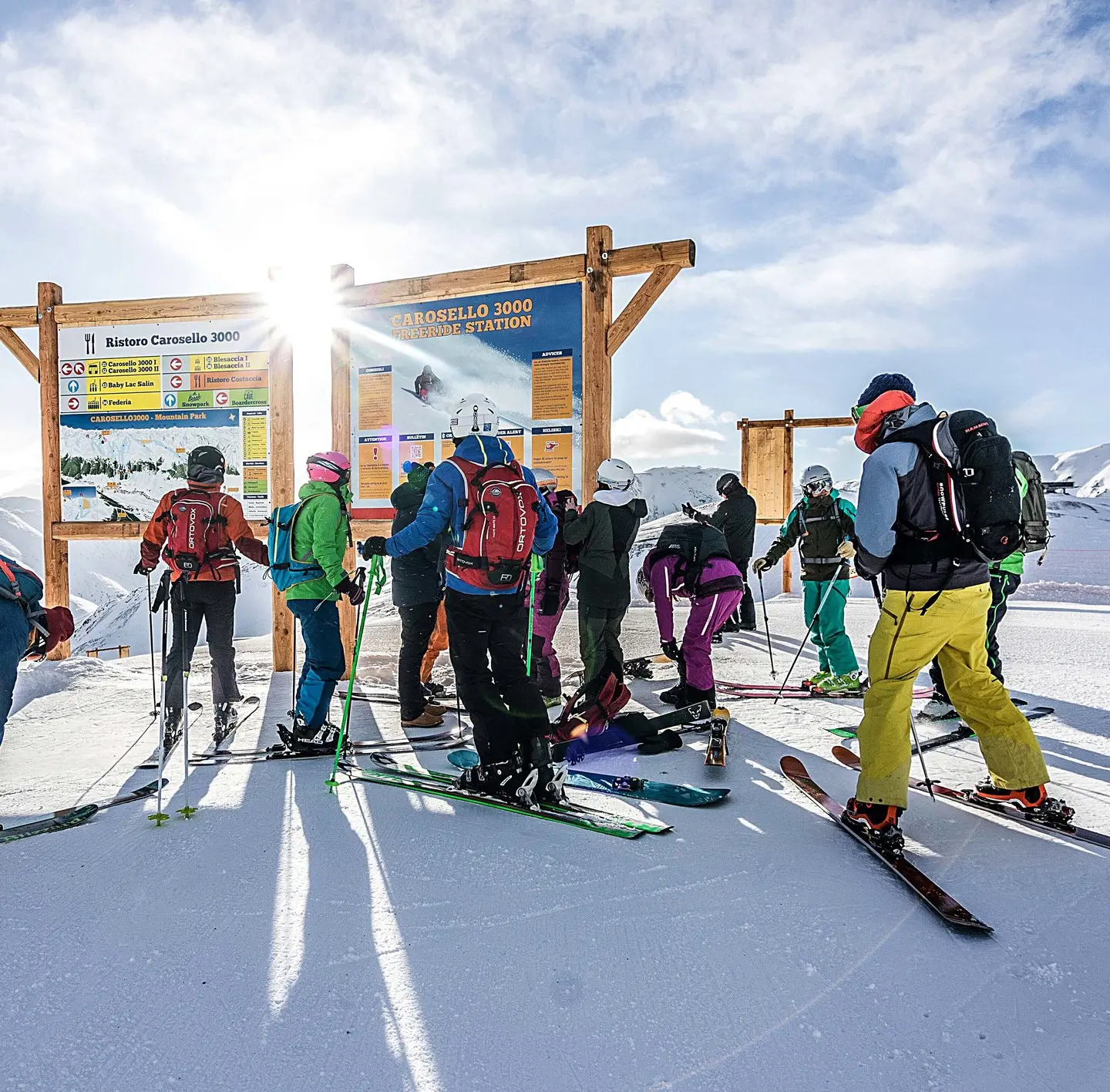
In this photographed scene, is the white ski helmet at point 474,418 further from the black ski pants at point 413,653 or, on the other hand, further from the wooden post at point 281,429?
the wooden post at point 281,429

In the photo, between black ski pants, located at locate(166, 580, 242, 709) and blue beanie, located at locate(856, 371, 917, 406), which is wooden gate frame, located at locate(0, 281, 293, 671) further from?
blue beanie, located at locate(856, 371, 917, 406)

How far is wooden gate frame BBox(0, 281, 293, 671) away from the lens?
701 cm

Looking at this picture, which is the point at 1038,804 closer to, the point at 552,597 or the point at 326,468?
the point at 552,597

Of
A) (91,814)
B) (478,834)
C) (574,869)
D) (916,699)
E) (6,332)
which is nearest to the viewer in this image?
(574,869)

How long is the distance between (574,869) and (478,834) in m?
0.53

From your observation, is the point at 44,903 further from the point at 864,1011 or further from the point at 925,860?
the point at 925,860

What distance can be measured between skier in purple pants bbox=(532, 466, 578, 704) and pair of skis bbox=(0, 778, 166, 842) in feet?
9.23

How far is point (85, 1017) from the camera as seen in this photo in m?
1.91

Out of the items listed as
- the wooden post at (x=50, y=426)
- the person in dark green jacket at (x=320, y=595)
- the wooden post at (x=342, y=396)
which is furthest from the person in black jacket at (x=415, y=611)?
the wooden post at (x=50, y=426)

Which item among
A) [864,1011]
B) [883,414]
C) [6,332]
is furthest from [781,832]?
[6,332]

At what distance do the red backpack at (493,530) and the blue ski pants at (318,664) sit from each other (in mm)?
1271

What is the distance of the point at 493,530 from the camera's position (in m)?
3.48

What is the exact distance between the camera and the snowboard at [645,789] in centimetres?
346

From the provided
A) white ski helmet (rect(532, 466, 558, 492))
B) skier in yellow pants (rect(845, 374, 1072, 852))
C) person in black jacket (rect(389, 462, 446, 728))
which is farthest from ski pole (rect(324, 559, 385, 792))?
skier in yellow pants (rect(845, 374, 1072, 852))
